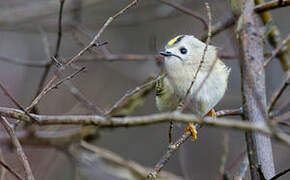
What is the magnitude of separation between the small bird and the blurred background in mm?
921

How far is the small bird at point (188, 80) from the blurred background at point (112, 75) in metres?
0.92

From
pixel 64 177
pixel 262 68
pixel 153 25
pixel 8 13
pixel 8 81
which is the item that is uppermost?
pixel 153 25

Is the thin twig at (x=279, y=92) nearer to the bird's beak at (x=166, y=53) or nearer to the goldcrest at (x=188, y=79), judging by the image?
the goldcrest at (x=188, y=79)

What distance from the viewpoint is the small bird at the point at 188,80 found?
217 cm

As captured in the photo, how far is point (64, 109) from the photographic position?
13.4 ft

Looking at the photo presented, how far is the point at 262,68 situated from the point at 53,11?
2.27m

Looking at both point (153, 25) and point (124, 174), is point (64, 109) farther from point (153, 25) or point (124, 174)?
point (153, 25)

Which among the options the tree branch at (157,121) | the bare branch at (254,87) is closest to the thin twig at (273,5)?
the bare branch at (254,87)

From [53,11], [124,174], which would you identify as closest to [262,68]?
[124,174]

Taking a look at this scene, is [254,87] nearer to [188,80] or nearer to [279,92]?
[279,92]

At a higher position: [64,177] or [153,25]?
[153,25]

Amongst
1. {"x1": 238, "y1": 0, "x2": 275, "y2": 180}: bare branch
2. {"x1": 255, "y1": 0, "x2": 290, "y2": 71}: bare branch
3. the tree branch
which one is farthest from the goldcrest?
the tree branch

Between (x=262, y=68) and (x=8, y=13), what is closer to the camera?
(x=262, y=68)

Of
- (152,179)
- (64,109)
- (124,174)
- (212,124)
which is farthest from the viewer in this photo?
(64,109)
